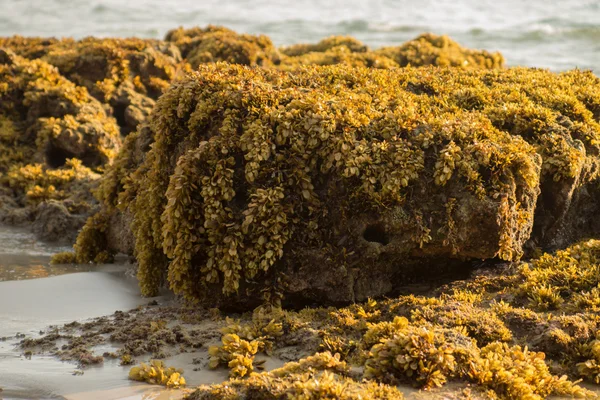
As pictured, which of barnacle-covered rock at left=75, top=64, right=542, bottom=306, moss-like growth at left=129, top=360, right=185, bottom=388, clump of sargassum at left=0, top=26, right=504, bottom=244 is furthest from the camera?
clump of sargassum at left=0, top=26, right=504, bottom=244

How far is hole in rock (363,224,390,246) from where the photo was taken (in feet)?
22.7

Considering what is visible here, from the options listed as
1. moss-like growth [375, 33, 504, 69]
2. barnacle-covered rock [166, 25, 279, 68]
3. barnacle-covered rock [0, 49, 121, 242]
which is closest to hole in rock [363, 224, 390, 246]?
barnacle-covered rock [0, 49, 121, 242]

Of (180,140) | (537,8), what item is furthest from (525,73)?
(537,8)

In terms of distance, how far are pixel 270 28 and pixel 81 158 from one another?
16280 mm

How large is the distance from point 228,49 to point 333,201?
7.23m

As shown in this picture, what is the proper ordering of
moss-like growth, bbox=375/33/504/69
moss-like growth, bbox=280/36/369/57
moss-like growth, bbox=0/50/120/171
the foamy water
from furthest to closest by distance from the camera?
the foamy water < moss-like growth, bbox=280/36/369/57 < moss-like growth, bbox=375/33/504/69 < moss-like growth, bbox=0/50/120/171

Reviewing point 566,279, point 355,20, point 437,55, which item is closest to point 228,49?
point 437,55

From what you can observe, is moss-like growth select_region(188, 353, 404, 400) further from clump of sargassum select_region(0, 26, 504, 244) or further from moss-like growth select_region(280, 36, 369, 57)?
moss-like growth select_region(280, 36, 369, 57)

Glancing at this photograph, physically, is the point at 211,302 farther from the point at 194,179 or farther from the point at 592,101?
the point at 592,101

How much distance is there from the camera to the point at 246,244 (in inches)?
268

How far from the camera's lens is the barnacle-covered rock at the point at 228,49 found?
13.4 metres

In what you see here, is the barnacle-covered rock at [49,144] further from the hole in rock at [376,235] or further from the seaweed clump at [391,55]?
the hole in rock at [376,235]

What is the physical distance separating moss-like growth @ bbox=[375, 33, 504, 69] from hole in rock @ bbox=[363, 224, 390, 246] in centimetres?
636

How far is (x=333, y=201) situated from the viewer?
6.94 meters
